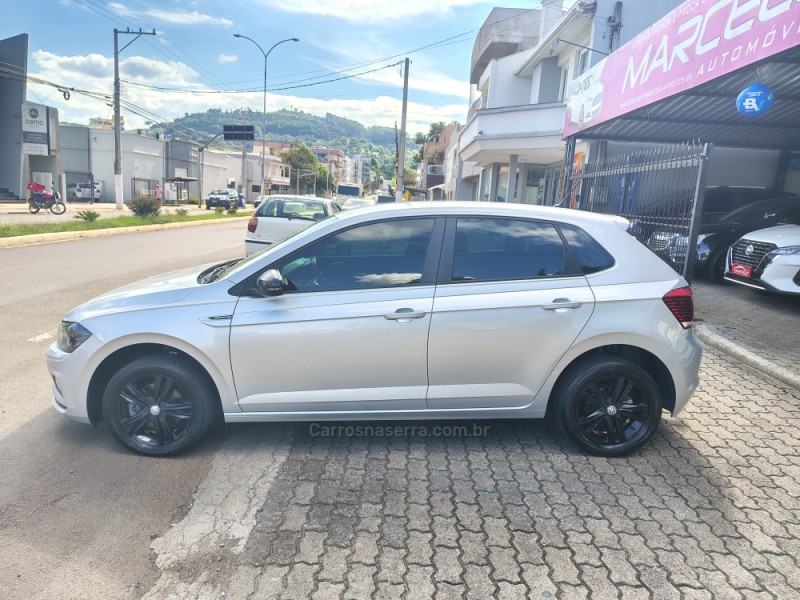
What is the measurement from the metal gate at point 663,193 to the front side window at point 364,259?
3.99 m

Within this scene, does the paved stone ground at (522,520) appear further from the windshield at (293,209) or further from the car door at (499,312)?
A: the windshield at (293,209)

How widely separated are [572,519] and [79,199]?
47679mm

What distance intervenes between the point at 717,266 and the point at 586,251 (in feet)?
24.7

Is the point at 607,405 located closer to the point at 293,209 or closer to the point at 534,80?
the point at 293,209

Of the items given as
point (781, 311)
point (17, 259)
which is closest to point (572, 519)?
point (781, 311)

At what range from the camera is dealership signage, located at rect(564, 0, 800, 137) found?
17.3 feet

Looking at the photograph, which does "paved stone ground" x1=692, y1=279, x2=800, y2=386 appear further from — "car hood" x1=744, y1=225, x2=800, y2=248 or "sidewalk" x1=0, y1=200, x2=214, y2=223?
"sidewalk" x1=0, y1=200, x2=214, y2=223

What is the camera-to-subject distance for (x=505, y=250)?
3582 mm

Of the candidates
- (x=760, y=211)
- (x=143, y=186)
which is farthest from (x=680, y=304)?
(x=143, y=186)

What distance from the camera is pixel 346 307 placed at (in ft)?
11.0

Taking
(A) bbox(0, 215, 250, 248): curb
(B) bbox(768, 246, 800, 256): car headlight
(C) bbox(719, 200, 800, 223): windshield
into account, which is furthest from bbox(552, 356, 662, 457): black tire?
(A) bbox(0, 215, 250, 248): curb

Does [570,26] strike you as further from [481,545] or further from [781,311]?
[481,545]

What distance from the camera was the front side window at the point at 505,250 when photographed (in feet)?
11.5

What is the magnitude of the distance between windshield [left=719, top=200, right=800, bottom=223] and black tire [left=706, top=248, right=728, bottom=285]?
2.69ft
